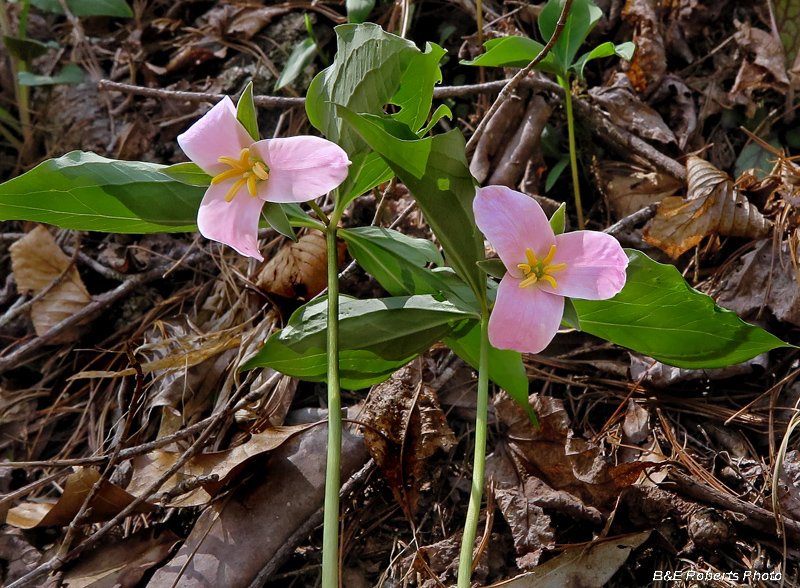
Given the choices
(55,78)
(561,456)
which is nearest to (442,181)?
(561,456)

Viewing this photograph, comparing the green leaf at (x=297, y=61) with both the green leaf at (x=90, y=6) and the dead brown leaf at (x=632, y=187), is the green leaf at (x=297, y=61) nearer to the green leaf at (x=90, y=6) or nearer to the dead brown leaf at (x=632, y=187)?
the green leaf at (x=90, y=6)

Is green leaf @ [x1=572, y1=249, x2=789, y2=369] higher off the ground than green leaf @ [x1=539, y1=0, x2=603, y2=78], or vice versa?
green leaf @ [x1=539, y1=0, x2=603, y2=78]

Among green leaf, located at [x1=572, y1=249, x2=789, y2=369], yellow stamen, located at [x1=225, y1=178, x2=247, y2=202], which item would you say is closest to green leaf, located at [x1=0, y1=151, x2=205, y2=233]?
yellow stamen, located at [x1=225, y1=178, x2=247, y2=202]

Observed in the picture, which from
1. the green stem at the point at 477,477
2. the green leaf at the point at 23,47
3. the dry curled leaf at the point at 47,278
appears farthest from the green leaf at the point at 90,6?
the green stem at the point at 477,477

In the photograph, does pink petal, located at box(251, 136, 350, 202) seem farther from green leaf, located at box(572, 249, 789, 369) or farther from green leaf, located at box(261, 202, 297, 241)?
green leaf, located at box(572, 249, 789, 369)

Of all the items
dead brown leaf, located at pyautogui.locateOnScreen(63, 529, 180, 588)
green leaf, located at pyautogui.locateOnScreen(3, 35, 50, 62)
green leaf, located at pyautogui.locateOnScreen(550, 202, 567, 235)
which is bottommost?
dead brown leaf, located at pyautogui.locateOnScreen(63, 529, 180, 588)

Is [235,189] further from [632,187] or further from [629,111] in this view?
[629,111]

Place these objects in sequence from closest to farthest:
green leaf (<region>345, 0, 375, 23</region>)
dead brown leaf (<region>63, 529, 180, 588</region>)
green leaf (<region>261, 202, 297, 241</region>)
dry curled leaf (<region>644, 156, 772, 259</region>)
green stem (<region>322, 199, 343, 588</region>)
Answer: green stem (<region>322, 199, 343, 588</region>) → green leaf (<region>261, 202, 297, 241</region>) → dead brown leaf (<region>63, 529, 180, 588</region>) → dry curled leaf (<region>644, 156, 772, 259</region>) → green leaf (<region>345, 0, 375, 23</region>)
